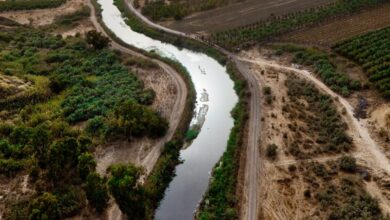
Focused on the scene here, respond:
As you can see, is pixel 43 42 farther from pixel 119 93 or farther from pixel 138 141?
pixel 138 141

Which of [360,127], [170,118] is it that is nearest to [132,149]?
[170,118]

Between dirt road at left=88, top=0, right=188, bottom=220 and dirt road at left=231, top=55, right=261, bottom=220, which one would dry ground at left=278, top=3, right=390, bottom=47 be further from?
dirt road at left=88, top=0, right=188, bottom=220

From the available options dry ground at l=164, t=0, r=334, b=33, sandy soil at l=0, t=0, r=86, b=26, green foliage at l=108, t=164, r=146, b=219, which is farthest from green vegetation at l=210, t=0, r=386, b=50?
green foliage at l=108, t=164, r=146, b=219

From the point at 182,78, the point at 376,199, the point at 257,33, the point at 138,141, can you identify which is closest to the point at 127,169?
the point at 138,141

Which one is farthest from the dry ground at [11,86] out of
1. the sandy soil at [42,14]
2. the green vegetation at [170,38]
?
the sandy soil at [42,14]

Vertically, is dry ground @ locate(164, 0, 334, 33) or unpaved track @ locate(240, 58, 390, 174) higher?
dry ground @ locate(164, 0, 334, 33)

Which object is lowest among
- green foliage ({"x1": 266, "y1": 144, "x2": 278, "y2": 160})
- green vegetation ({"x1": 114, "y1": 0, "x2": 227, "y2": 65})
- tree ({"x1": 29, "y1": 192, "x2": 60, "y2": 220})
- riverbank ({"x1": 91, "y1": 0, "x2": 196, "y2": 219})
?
tree ({"x1": 29, "y1": 192, "x2": 60, "y2": 220})
